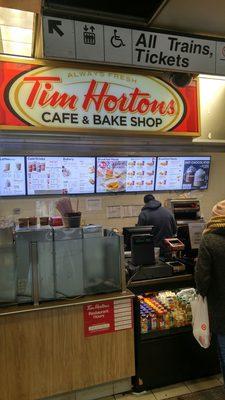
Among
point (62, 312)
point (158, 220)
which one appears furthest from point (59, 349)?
point (158, 220)

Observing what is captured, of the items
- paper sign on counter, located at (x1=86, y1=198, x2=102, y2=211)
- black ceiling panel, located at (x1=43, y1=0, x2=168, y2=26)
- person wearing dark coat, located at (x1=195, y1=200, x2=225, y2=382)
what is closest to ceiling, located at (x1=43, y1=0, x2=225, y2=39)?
black ceiling panel, located at (x1=43, y1=0, x2=168, y2=26)

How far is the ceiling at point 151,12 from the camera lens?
2.39 meters

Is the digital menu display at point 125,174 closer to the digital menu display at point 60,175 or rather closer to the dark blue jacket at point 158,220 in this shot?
the digital menu display at point 60,175

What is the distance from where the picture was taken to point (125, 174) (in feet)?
16.6

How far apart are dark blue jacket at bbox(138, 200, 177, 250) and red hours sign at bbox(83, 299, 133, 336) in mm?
1940

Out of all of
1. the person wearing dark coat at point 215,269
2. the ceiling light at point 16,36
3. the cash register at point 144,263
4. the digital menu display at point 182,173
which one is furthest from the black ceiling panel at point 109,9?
the digital menu display at point 182,173

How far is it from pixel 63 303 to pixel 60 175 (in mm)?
2463

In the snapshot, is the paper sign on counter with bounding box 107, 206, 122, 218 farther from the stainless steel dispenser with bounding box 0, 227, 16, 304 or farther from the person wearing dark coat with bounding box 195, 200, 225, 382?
A: the person wearing dark coat with bounding box 195, 200, 225, 382

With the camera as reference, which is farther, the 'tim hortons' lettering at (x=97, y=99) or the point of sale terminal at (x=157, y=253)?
the 'tim hortons' lettering at (x=97, y=99)

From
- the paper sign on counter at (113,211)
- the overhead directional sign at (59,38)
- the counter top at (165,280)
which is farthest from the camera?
the paper sign on counter at (113,211)

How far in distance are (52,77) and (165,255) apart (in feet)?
7.03

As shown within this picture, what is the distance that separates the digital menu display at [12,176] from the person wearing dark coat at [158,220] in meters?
1.76

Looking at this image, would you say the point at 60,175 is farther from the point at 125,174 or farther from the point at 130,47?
the point at 130,47

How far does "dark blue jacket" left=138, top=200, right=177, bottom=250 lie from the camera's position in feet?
15.1
